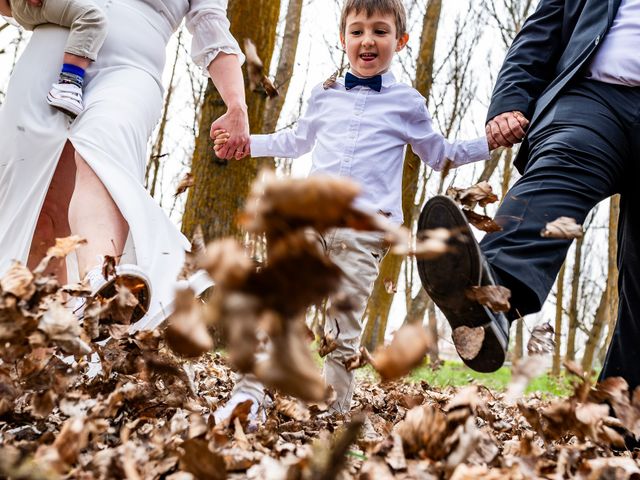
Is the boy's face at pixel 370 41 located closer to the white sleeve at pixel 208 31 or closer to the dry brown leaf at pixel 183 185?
the white sleeve at pixel 208 31

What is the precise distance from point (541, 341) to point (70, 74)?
1954 mm

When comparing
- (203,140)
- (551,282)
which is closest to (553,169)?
(551,282)

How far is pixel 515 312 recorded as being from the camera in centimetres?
193

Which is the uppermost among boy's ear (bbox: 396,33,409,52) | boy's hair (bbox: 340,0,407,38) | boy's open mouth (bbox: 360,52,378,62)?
boy's hair (bbox: 340,0,407,38)

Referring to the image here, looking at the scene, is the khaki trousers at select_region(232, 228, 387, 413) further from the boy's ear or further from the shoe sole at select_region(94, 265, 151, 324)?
the boy's ear

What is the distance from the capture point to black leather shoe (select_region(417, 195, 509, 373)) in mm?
1765

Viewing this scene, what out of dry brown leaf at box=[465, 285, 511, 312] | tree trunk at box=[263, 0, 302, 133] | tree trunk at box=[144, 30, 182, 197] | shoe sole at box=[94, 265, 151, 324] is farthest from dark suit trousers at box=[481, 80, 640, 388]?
tree trunk at box=[144, 30, 182, 197]

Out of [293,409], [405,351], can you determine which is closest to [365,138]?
[293,409]

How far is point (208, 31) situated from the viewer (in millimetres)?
2895

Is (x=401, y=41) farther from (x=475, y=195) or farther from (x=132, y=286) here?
(x=132, y=286)

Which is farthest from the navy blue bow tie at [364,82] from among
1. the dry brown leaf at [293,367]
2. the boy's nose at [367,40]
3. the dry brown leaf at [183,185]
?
the dry brown leaf at [293,367]

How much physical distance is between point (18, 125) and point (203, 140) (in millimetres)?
2699

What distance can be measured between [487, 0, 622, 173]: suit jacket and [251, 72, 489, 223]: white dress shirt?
24 centimetres

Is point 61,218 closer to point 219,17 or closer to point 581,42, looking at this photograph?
point 219,17
